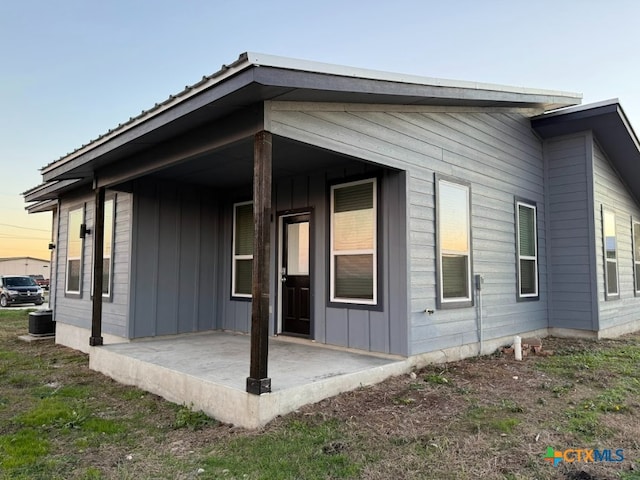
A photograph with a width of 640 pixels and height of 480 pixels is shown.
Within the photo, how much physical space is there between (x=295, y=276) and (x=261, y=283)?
283cm

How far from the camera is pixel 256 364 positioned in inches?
133

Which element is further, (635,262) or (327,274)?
(635,262)

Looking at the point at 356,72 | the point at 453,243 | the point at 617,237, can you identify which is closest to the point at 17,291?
the point at 453,243

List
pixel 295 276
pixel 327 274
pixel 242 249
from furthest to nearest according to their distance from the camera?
pixel 242 249 < pixel 295 276 < pixel 327 274

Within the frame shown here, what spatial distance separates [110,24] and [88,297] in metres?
7.07

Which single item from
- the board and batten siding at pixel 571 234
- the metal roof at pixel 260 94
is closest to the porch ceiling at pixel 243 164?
the metal roof at pixel 260 94

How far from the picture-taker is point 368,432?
10.5 feet

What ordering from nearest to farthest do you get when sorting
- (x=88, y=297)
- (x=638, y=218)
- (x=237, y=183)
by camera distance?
(x=237, y=183)
(x=88, y=297)
(x=638, y=218)

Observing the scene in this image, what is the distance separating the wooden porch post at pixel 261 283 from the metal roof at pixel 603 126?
6041 millimetres

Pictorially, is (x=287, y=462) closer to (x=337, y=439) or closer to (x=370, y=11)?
(x=337, y=439)

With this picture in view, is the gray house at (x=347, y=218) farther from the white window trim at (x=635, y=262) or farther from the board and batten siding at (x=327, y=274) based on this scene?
the white window trim at (x=635, y=262)

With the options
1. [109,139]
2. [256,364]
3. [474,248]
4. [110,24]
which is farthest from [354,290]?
[110,24]

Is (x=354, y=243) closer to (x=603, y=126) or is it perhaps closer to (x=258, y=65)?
(x=258, y=65)

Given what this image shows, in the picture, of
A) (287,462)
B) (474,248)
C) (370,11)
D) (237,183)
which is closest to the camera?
(287,462)
